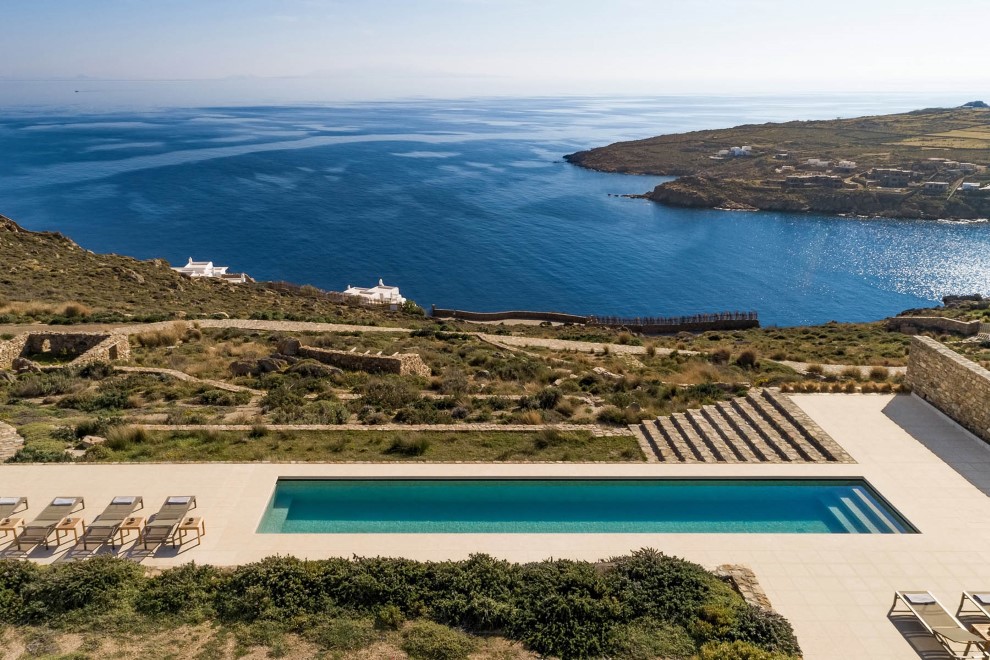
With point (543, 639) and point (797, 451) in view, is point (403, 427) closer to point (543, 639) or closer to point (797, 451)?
point (543, 639)

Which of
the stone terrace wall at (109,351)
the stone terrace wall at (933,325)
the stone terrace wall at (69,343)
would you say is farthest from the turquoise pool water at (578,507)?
the stone terrace wall at (933,325)

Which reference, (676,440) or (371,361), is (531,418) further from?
(371,361)

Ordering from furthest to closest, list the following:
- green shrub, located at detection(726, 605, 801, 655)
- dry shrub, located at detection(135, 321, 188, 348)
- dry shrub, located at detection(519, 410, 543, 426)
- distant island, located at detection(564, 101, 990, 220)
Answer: distant island, located at detection(564, 101, 990, 220), dry shrub, located at detection(135, 321, 188, 348), dry shrub, located at detection(519, 410, 543, 426), green shrub, located at detection(726, 605, 801, 655)

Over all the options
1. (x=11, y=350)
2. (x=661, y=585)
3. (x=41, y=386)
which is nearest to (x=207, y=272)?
(x=11, y=350)

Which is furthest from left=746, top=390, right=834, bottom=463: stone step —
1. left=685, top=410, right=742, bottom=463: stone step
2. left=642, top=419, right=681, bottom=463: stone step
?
left=642, top=419, right=681, bottom=463: stone step

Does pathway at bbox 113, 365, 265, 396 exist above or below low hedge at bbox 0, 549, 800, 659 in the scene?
below

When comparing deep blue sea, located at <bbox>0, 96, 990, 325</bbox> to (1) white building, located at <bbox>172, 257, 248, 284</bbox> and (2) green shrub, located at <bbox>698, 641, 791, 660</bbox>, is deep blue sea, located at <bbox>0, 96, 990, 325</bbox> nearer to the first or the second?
(1) white building, located at <bbox>172, 257, 248, 284</bbox>

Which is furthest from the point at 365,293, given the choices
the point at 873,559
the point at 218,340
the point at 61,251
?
the point at 873,559
